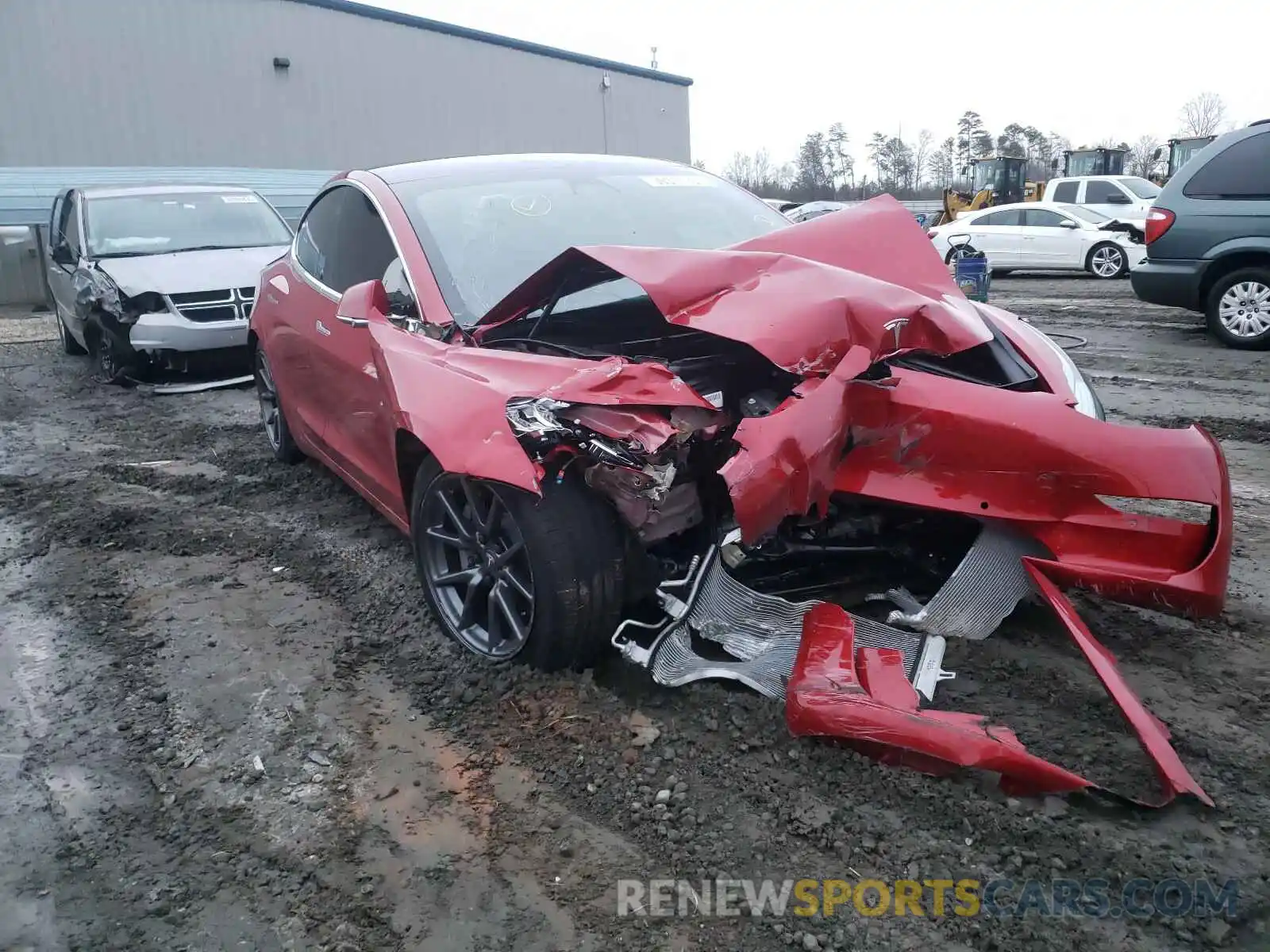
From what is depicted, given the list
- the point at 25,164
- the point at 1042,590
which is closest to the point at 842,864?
the point at 1042,590

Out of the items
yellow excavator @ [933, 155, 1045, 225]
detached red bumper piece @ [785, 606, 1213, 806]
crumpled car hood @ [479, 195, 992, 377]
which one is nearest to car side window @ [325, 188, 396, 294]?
crumpled car hood @ [479, 195, 992, 377]

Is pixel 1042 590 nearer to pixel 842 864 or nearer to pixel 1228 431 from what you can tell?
pixel 842 864

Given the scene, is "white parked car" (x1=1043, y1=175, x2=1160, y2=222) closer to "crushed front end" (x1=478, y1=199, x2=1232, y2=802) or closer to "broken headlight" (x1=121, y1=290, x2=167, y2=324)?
"broken headlight" (x1=121, y1=290, x2=167, y2=324)

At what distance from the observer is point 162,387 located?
27.5 feet

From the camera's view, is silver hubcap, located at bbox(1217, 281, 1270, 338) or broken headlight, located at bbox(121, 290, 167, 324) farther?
silver hubcap, located at bbox(1217, 281, 1270, 338)

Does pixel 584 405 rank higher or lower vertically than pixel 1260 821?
higher

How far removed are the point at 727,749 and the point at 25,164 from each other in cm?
2458

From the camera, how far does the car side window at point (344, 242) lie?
392cm

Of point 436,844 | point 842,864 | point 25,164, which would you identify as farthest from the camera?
point 25,164

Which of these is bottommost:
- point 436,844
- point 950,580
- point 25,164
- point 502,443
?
point 436,844

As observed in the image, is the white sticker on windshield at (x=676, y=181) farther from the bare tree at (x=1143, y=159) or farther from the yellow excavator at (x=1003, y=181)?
the bare tree at (x=1143, y=159)

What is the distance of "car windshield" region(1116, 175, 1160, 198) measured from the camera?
59.5 feet

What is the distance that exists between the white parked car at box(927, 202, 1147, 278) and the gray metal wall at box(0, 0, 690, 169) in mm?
16559

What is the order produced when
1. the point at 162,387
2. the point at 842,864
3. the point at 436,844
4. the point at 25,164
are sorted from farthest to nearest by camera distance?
the point at 25,164 < the point at 162,387 < the point at 436,844 < the point at 842,864
